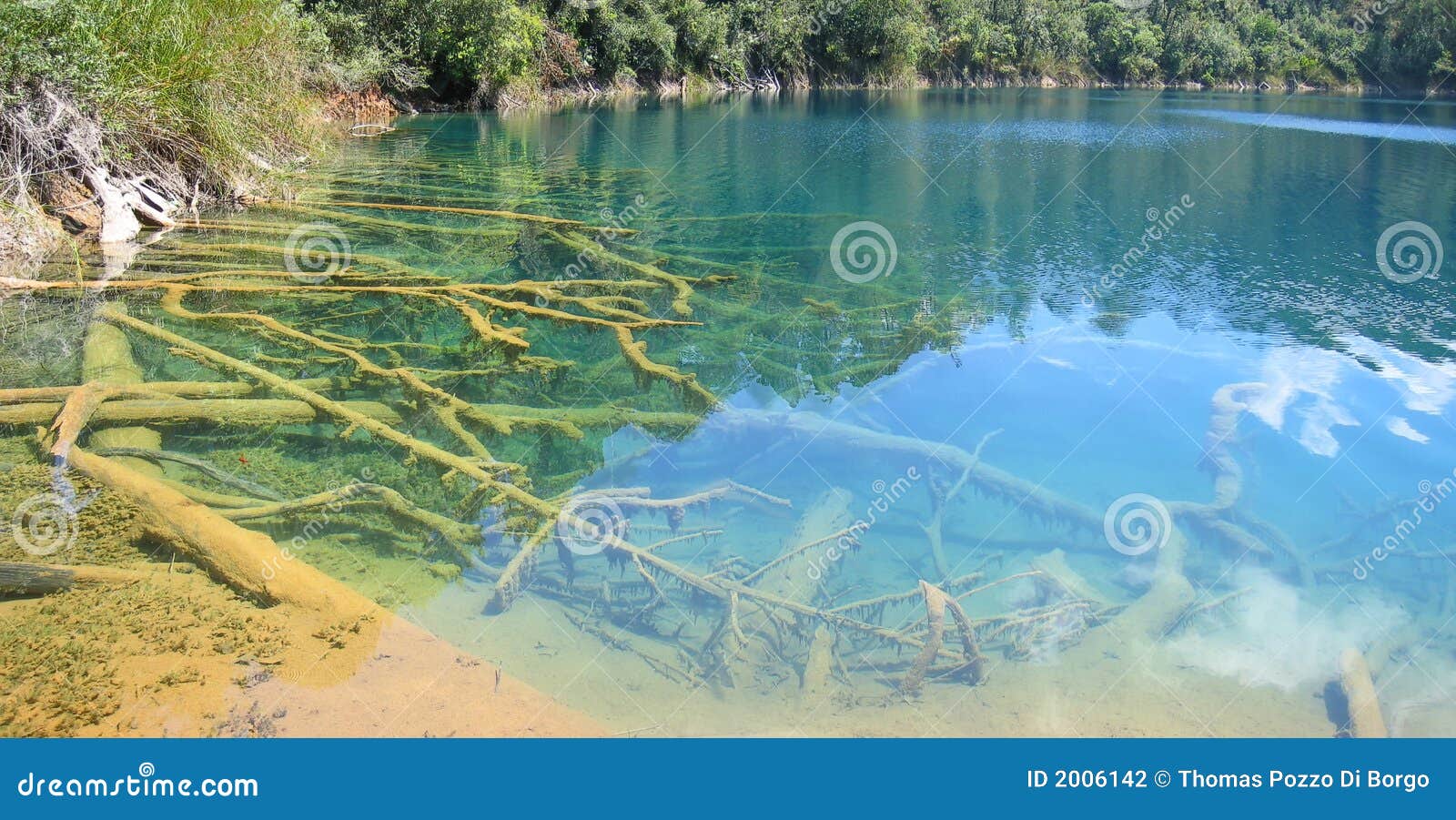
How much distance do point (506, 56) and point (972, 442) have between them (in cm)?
3265

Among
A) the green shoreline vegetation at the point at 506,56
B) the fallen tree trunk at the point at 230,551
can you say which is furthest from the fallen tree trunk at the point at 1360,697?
the green shoreline vegetation at the point at 506,56

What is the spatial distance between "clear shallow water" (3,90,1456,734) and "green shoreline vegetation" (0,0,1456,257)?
5.22 feet

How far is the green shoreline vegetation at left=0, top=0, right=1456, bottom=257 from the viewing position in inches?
467

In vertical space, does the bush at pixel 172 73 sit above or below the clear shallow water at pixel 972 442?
above

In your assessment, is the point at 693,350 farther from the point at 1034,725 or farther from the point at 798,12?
the point at 798,12

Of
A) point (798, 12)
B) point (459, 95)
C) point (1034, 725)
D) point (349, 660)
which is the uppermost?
point (798, 12)

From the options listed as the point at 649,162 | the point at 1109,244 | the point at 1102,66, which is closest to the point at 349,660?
the point at 1109,244

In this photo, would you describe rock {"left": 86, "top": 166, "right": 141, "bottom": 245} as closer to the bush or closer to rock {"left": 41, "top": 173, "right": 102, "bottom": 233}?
rock {"left": 41, "top": 173, "right": 102, "bottom": 233}

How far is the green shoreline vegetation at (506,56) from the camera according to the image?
38.9ft

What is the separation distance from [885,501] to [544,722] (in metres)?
3.38

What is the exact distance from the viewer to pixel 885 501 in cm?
703

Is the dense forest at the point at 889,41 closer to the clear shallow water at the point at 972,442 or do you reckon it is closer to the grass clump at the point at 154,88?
the grass clump at the point at 154,88

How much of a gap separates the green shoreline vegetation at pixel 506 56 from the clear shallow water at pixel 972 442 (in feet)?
5.22

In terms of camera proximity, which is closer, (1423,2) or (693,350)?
(693,350)
